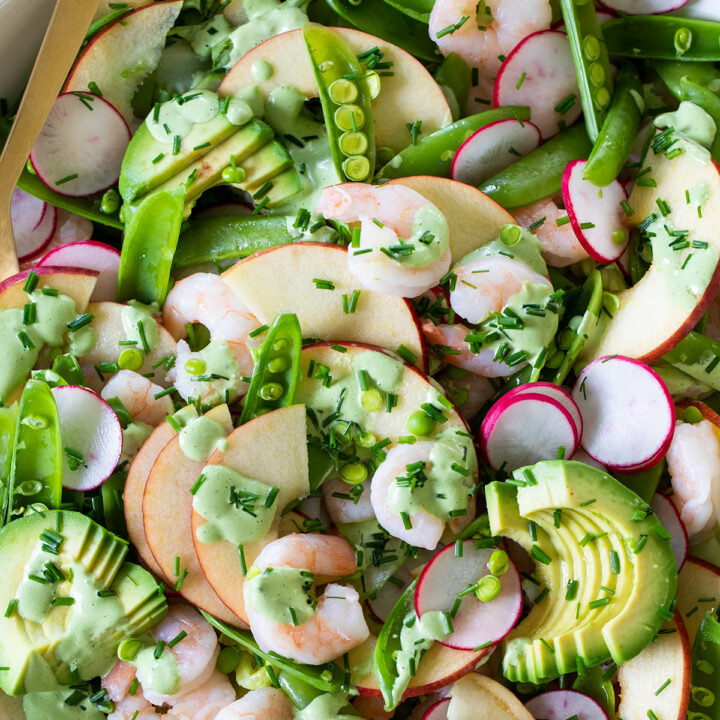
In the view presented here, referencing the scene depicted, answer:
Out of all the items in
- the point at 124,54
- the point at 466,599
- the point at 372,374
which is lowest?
the point at 466,599

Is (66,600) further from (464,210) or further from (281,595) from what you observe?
(464,210)

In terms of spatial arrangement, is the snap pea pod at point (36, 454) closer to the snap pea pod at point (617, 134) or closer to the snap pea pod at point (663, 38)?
the snap pea pod at point (617, 134)

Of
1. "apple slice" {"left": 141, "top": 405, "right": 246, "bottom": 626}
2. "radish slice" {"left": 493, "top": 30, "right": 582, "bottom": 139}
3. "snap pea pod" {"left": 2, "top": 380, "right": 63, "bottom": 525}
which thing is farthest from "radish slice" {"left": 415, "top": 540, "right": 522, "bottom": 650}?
"radish slice" {"left": 493, "top": 30, "right": 582, "bottom": 139}

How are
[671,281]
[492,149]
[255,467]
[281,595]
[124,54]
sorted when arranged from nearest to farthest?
[281,595]
[255,467]
[671,281]
[492,149]
[124,54]

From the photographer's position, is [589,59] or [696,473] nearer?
[696,473]

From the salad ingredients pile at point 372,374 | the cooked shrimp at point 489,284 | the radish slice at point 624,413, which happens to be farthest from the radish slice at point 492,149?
the radish slice at point 624,413

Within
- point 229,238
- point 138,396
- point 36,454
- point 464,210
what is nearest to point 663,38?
point 464,210

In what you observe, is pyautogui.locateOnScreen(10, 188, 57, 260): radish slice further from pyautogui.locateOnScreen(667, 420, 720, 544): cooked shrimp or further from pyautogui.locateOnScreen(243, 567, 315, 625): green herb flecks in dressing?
pyautogui.locateOnScreen(667, 420, 720, 544): cooked shrimp
